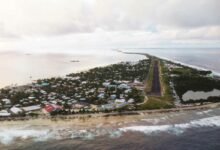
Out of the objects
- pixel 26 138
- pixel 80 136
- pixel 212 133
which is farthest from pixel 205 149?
pixel 26 138

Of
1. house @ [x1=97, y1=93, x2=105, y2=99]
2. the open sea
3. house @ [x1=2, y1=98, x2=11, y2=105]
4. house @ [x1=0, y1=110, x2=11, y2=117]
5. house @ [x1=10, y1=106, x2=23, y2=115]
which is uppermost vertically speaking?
house @ [x1=97, y1=93, x2=105, y2=99]

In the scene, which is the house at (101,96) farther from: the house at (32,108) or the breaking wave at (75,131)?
the breaking wave at (75,131)

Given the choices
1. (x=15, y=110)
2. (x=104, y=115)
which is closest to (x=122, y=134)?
(x=104, y=115)

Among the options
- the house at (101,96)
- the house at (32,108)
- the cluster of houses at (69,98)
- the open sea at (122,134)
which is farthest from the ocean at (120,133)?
the house at (101,96)

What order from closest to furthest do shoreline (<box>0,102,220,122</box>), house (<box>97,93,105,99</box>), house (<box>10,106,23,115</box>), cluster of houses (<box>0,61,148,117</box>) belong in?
shoreline (<box>0,102,220,122</box>) → house (<box>10,106,23,115</box>) → cluster of houses (<box>0,61,148,117</box>) → house (<box>97,93,105,99</box>)

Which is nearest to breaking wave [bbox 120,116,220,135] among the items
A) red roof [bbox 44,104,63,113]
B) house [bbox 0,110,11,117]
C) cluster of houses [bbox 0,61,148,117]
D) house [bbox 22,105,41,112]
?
cluster of houses [bbox 0,61,148,117]

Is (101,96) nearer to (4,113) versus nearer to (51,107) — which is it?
(51,107)

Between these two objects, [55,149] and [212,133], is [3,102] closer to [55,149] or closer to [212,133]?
[55,149]

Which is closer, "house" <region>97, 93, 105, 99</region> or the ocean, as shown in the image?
the ocean

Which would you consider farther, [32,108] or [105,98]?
[105,98]

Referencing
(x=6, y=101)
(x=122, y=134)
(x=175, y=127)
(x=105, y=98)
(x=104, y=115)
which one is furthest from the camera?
(x=105, y=98)

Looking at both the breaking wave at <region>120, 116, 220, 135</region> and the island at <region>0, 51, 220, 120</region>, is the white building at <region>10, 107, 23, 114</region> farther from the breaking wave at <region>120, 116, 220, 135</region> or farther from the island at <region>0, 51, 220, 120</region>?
the breaking wave at <region>120, 116, 220, 135</region>
